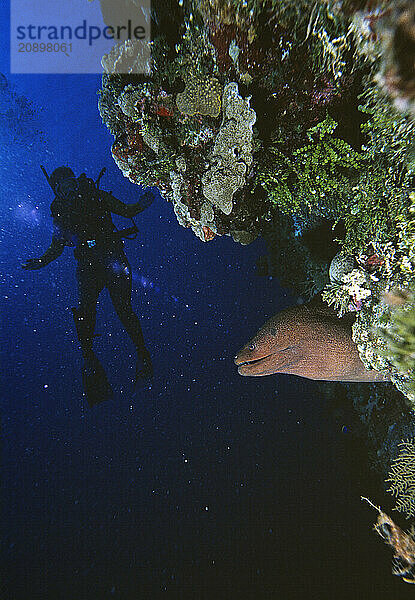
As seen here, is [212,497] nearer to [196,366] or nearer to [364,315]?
[196,366]

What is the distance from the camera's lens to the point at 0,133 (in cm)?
2145

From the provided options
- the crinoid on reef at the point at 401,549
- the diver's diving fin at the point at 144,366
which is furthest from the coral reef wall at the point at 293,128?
the diver's diving fin at the point at 144,366

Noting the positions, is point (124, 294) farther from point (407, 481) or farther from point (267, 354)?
point (407, 481)

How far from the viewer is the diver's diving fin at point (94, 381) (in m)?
7.00

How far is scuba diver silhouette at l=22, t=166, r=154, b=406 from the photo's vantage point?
576 cm

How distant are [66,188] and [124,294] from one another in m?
2.41

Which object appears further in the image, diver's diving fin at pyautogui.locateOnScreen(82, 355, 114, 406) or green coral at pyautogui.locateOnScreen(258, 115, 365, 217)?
diver's diving fin at pyautogui.locateOnScreen(82, 355, 114, 406)

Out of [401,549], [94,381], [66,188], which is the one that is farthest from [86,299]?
[401,549]

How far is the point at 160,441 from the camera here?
54.4 ft

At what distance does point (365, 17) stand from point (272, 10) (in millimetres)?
694

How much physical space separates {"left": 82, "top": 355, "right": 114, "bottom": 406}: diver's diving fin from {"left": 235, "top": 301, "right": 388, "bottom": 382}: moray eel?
5185 mm

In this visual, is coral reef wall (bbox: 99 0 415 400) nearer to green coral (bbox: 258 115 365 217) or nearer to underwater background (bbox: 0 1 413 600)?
green coral (bbox: 258 115 365 217)

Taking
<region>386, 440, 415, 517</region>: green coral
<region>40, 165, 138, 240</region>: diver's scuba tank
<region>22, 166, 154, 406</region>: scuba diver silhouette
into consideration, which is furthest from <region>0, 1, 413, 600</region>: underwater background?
<region>40, 165, 138, 240</region>: diver's scuba tank

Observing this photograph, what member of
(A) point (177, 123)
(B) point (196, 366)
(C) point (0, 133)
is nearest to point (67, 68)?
(C) point (0, 133)
